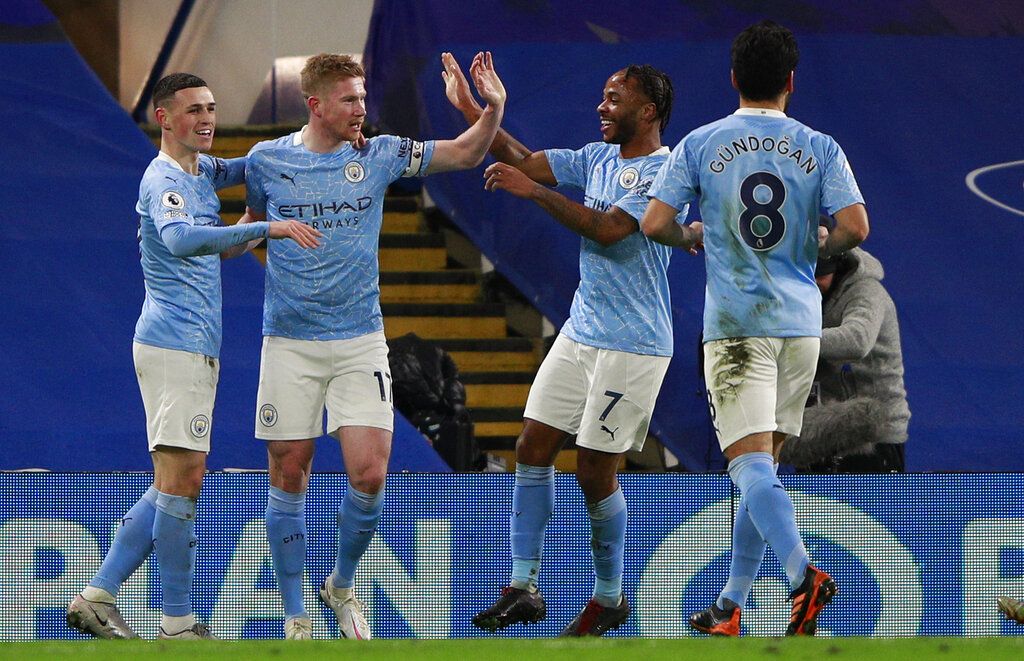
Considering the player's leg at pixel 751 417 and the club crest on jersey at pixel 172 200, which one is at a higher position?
the club crest on jersey at pixel 172 200

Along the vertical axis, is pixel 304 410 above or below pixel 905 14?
below

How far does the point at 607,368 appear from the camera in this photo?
6.03m

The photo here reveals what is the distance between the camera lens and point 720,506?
707 cm

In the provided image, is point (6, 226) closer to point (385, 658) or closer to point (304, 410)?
point (304, 410)

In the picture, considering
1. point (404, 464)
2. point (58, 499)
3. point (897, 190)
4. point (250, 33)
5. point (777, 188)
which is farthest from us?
point (250, 33)

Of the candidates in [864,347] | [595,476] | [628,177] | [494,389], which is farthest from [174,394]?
[494,389]

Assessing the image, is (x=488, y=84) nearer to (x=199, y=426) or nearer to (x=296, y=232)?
(x=296, y=232)

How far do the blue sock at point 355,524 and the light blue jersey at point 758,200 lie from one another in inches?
57.7

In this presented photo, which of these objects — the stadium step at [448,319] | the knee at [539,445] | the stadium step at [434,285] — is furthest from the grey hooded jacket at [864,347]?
the stadium step at [434,285]

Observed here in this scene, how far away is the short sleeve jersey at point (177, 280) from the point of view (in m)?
5.91

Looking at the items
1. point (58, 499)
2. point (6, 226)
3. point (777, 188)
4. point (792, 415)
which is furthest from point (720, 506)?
point (6, 226)

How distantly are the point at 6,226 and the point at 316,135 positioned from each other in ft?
14.0

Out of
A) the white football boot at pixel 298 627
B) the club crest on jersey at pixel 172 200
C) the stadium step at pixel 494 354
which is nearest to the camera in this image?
the club crest on jersey at pixel 172 200

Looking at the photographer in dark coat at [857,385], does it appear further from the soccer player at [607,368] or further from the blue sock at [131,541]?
the blue sock at [131,541]
